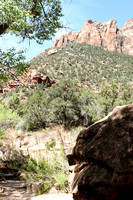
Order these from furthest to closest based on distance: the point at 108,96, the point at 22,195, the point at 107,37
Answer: the point at 107,37
the point at 108,96
the point at 22,195

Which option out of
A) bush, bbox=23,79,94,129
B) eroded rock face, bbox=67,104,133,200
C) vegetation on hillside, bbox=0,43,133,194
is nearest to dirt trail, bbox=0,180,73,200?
vegetation on hillside, bbox=0,43,133,194

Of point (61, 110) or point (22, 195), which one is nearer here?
point (22, 195)

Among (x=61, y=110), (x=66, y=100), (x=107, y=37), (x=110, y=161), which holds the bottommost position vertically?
(x=110, y=161)

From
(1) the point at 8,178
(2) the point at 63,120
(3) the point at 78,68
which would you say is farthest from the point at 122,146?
(3) the point at 78,68

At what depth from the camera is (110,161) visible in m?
1.61

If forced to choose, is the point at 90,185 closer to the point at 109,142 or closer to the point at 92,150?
the point at 92,150

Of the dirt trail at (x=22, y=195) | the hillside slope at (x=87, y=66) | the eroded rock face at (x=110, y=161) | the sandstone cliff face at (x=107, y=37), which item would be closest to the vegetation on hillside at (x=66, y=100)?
the hillside slope at (x=87, y=66)

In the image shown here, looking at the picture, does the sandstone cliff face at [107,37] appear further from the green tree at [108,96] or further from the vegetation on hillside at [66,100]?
the green tree at [108,96]

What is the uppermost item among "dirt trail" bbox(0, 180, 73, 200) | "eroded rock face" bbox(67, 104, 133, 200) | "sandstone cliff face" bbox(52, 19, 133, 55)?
"sandstone cliff face" bbox(52, 19, 133, 55)

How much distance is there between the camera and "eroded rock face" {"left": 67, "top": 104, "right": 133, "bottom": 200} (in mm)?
1498

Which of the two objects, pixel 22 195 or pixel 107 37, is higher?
pixel 107 37

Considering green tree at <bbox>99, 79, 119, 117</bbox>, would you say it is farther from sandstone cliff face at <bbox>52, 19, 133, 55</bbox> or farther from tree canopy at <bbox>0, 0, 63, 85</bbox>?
sandstone cliff face at <bbox>52, 19, 133, 55</bbox>

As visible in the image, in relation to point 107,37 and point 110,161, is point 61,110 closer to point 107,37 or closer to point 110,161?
point 110,161

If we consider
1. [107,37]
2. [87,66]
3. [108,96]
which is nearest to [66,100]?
[108,96]
